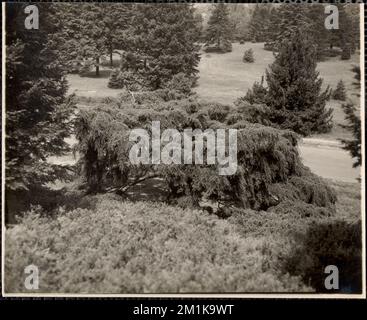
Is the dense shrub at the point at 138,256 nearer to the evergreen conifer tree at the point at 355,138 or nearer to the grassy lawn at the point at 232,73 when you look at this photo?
the evergreen conifer tree at the point at 355,138

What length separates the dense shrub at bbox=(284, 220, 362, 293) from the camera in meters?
8.91

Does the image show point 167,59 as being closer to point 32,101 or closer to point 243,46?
point 32,101

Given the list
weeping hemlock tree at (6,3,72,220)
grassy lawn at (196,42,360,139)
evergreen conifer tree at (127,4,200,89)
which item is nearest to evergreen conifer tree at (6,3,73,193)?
weeping hemlock tree at (6,3,72,220)

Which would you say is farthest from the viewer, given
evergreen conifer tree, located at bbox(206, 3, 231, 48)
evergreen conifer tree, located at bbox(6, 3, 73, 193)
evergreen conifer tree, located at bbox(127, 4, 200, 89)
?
evergreen conifer tree, located at bbox(206, 3, 231, 48)

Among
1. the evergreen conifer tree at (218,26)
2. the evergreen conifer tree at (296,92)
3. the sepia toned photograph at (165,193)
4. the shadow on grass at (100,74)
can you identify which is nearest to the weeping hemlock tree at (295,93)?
the evergreen conifer tree at (296,92)

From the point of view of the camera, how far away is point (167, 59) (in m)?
24.0

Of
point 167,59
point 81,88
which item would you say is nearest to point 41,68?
point 167,59

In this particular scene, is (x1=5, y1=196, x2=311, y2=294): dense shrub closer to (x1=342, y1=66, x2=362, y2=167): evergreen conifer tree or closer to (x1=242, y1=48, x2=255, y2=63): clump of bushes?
(x1=342, y1=66, x2=362, y2=167): evergreen conifer tree

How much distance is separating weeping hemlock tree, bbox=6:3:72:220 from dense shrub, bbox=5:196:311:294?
1.31m

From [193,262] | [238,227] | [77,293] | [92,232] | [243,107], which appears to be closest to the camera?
[77,293]

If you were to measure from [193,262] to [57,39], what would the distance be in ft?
23.8

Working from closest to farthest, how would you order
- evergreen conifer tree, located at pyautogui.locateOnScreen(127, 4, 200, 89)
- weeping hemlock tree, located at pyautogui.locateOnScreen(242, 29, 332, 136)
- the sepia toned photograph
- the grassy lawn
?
the sepia toned photograph < weeping hemlock tree, located at pyautogui.locateOnScreen(242, 29, 332, 136) < evergreen conifer tree, located at pyautogui.locateOnScreen(127, 4, 200, 89) < the grassy lawn

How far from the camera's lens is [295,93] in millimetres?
17156
